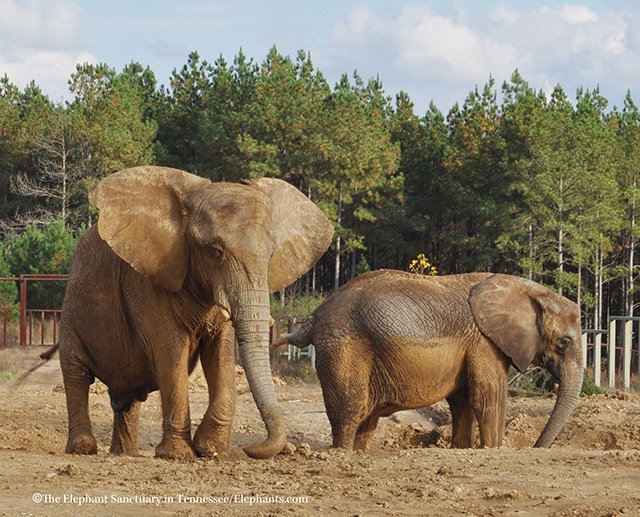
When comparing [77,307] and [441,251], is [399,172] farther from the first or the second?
[77,307]

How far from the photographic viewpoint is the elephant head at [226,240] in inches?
301

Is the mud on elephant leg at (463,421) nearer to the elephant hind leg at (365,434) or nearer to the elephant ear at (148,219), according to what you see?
the elephant hind leg at (365,434)

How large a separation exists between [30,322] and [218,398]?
15158 mm

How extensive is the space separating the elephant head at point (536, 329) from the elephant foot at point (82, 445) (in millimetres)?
4104

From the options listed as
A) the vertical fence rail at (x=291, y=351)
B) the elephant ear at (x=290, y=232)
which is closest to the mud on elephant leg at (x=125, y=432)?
the elephant ear at (x=290, y=232)

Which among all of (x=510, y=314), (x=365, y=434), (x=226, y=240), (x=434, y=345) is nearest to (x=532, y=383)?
(x=510, y=314)

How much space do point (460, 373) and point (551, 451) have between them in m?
2.22

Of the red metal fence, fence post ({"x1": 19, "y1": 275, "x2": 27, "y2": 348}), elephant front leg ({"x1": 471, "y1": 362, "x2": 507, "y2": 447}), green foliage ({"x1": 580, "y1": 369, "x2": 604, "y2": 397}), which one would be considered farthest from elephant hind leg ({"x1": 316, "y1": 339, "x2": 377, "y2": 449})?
fence post ({"x1": 19, "y1": 275, "x2": 27, "y2": 348})

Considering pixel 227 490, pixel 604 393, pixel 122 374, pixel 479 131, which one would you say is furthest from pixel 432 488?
pixel 479 131

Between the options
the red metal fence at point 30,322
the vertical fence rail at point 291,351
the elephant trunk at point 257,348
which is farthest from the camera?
the vertical fence rail at point 291,351

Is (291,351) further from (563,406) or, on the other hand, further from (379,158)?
(379,158)

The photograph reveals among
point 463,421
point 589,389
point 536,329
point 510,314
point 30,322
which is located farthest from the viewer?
point 30,322

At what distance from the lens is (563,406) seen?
36.8ft

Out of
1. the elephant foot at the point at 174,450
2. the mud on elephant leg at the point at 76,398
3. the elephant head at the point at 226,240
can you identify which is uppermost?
the elephant head at the point at 226,240
